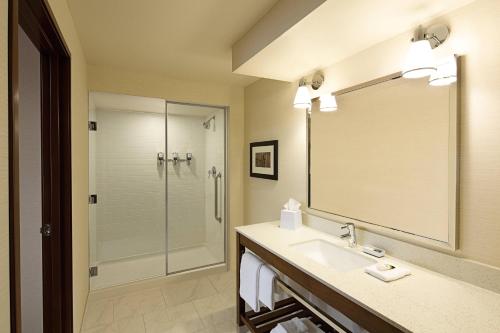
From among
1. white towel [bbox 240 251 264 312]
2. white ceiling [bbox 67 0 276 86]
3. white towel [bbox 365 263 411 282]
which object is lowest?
white towel [bbox 240 251 264 312]

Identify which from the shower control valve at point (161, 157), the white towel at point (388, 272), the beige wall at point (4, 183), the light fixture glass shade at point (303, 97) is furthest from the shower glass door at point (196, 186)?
the beige wall at point (4, 183)

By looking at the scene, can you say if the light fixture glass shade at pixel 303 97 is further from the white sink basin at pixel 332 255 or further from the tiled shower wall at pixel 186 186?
the tiled shower wall at pixel 186 186

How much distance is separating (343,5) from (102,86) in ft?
7.89

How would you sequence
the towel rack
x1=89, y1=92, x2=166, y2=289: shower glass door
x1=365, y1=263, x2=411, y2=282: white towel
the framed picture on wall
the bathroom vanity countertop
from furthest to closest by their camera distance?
x1=89, y1=92, x2=166, y2=289: shower glass door < the framed picture on wall < the towel rack < x1=365, y1=263, x2=411, y2=282: white towel < the bathroom vanity countertop

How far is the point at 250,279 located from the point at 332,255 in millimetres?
619

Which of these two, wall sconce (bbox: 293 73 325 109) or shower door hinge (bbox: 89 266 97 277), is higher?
wall sconce (bbox: 293 73 325 109)

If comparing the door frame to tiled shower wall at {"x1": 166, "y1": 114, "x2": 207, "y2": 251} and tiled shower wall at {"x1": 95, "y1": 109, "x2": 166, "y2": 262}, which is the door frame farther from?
tiled shower wall at {"x1": 166, "y1": 114, "x2": 207, "y2": 251}

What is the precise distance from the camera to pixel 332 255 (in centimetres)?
184

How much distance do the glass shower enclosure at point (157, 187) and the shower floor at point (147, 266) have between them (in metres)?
0.01

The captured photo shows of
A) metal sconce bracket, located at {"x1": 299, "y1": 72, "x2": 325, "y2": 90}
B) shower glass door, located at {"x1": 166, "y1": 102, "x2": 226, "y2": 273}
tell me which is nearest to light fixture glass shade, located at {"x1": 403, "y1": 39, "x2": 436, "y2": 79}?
metal sconce bracket, located at {"x1": 299, "y1": 72, "x2": 325, "y2": 90}

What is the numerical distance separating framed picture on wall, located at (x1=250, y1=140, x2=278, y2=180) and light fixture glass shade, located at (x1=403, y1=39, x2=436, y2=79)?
4.83 feet

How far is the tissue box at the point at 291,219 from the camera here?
2180mm

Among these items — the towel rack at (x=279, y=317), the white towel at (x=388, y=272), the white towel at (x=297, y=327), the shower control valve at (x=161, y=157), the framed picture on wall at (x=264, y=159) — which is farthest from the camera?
the shower control valve at (x=161, y=157)

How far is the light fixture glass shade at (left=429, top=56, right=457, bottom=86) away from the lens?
1.26 meters
